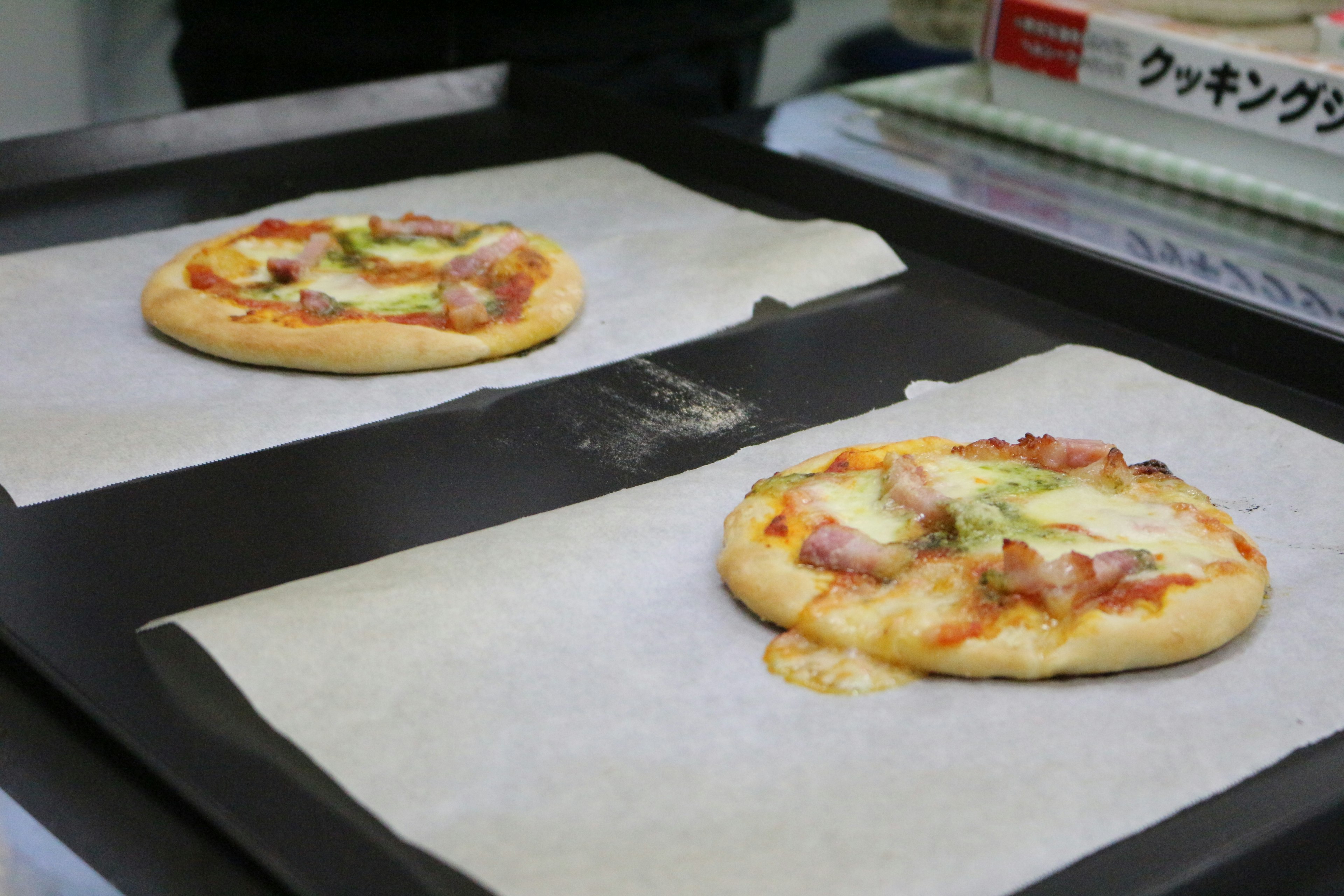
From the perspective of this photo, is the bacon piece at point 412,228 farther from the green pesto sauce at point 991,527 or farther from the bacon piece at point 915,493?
the green pesto sauce at point 991,527

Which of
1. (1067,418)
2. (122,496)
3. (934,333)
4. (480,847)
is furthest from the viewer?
(934,333)

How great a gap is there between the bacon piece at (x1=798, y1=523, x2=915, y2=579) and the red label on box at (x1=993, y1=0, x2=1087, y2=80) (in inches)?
72.8

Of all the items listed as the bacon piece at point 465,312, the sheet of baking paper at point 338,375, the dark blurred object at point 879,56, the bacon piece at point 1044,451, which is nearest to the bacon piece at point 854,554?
the bacon piece at point 1044,451

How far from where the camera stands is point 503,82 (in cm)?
369

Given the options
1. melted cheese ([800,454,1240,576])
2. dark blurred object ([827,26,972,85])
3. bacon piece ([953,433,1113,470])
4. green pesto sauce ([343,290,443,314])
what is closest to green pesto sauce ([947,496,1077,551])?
melted cheese ([800,454,1240,576])

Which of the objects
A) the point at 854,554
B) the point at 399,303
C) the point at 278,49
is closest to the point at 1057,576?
the point at 854,554

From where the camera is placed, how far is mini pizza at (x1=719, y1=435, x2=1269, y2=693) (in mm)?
1606

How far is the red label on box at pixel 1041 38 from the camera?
126 inches

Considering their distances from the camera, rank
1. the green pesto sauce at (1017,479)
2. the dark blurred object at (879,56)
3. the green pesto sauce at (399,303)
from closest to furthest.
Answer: the green pesto sauce at (1017,479), the green pesto sauce at (399,303), the dark blurred object at (879,56)

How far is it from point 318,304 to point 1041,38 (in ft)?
5.66

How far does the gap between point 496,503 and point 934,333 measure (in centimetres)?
93

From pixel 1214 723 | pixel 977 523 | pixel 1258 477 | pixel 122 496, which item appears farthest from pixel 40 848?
pixel 1258 477

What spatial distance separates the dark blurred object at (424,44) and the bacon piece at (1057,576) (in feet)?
10.3

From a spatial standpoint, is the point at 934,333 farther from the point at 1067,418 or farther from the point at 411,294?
the point at 411,294
